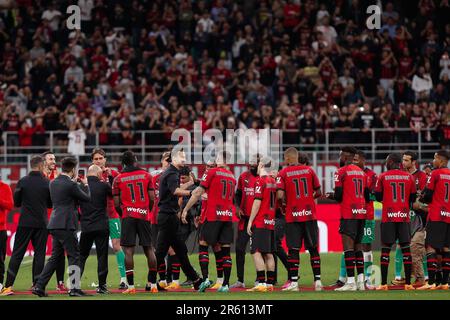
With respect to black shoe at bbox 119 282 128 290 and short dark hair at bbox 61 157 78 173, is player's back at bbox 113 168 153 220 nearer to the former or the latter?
short dark hair at bbox 61 157 78 173

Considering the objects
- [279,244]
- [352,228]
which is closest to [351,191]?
[352,228]

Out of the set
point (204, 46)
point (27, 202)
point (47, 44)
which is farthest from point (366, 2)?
point (27, 202)

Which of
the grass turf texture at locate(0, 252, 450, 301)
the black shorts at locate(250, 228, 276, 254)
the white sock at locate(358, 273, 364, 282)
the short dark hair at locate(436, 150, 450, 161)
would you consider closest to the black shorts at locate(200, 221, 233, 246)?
the black shorts at locate(250, 228, 276, 254)

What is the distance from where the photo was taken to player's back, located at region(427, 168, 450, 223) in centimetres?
1831

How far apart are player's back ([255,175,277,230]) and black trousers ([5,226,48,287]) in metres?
3.69

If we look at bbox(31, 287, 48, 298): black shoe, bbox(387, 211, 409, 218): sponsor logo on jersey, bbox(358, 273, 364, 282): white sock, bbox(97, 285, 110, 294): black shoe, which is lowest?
bbox(97, 285, 110, 294): black shoe

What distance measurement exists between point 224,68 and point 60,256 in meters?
16.5

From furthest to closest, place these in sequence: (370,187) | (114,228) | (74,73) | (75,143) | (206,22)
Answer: (206,22) < (74,73) < (75,143) < (114,228) < (370,187)

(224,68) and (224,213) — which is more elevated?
(224,68)

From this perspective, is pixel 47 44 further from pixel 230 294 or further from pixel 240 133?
pixel 230 294

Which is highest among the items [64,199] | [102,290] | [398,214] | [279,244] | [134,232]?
[64,199]

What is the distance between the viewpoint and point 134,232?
60.8ft

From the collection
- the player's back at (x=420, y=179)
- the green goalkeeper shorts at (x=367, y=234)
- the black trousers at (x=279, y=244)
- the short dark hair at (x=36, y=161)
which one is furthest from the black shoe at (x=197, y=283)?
the player's back at (x=420, y=179)

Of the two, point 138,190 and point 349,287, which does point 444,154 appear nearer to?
point 349,287
